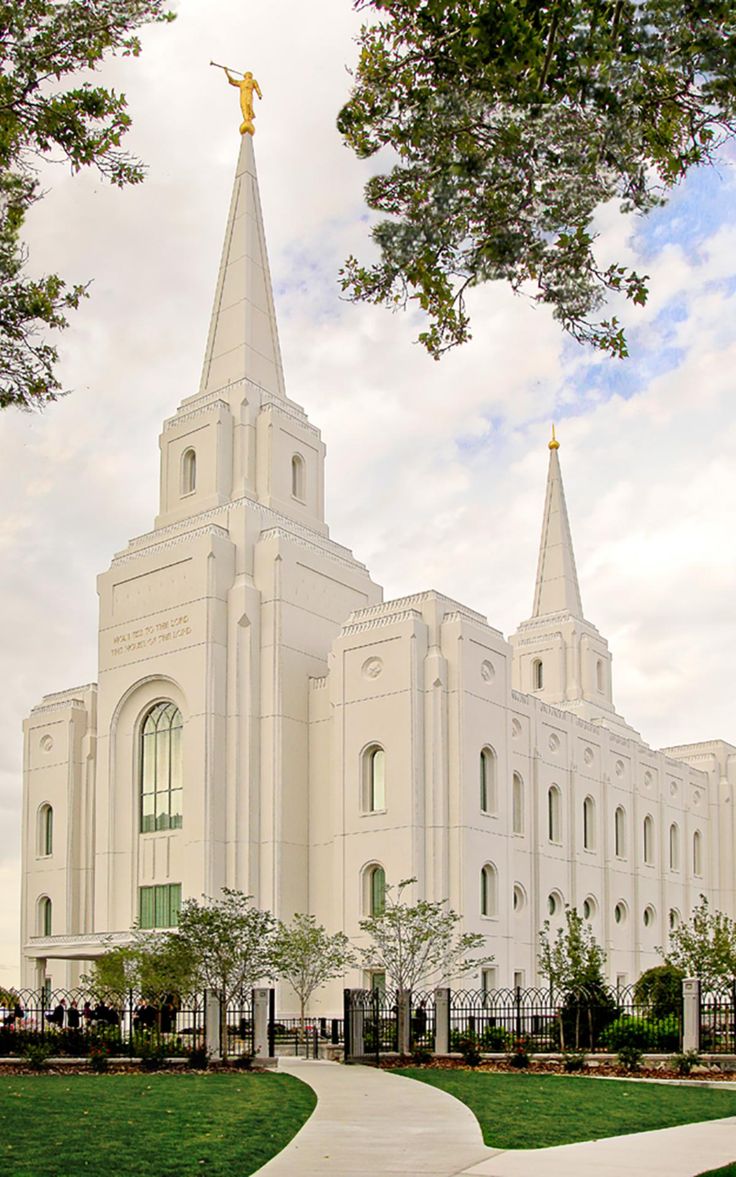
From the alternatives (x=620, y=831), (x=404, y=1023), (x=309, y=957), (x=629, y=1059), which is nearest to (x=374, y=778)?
(x=309, y=957)

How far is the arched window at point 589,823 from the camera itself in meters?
50.0

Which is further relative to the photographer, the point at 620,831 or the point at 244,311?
the point at 620,831

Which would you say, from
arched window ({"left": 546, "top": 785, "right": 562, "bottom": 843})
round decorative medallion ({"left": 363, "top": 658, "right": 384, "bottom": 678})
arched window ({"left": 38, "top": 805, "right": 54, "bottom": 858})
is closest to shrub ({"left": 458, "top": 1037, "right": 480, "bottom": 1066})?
round decorative medallion ({"left": 363, "top": 658, "right": 384, "bottom": 678})

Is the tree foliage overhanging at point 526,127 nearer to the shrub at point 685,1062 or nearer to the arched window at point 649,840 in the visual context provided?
the shrub at point 685,1062

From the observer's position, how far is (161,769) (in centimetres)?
4378

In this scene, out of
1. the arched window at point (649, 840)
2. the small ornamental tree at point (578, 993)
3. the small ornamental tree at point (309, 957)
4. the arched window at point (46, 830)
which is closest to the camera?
the small ornamental tree at point (578, 993)

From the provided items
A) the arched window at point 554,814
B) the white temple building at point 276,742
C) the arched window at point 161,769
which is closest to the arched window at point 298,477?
the white temple building at point 276,742

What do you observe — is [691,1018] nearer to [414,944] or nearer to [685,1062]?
[685,1062]

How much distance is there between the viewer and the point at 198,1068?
78.3ft

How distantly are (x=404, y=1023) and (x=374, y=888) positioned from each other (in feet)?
40.9

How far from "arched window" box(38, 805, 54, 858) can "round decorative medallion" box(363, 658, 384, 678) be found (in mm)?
15196

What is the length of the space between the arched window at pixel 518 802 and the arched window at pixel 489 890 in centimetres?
465

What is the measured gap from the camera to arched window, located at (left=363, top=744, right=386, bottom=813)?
132 feet

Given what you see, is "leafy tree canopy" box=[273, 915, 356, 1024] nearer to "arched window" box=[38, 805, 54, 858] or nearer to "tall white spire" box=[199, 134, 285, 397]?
"arched window" box=[38, 805, 54, 858]
